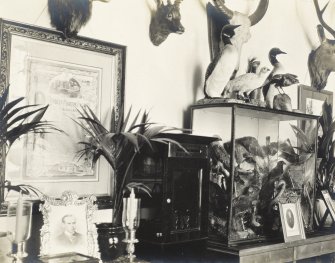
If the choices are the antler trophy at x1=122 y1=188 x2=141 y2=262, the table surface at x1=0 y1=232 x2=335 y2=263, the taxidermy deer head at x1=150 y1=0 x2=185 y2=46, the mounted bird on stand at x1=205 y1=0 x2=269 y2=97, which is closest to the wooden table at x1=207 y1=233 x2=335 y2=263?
the table surface at x1=0 y1=232 x2=335 y2=263

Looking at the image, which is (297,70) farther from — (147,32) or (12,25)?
(12,25)

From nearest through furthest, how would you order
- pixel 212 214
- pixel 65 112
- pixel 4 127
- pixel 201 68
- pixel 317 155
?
pixel 4 127 < pixel 65 112 < pixel 212 214 < pixel 201 68 < pixel 317 155

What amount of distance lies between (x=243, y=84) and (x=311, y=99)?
1772 mm

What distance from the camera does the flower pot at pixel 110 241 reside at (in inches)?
111

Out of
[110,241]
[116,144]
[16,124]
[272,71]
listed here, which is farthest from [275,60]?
[16,124]

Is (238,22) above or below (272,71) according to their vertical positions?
above

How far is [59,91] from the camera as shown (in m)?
2.97

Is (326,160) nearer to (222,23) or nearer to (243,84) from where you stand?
(243,84)

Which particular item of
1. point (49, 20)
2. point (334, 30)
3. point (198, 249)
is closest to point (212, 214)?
point (198, 249)

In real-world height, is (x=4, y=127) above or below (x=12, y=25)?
below

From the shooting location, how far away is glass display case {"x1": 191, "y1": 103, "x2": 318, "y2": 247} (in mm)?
3551

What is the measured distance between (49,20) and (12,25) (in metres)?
0.25

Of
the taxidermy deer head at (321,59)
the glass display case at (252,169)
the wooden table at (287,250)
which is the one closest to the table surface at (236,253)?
the wooden table at (287,250)

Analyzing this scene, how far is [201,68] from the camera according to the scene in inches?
157
